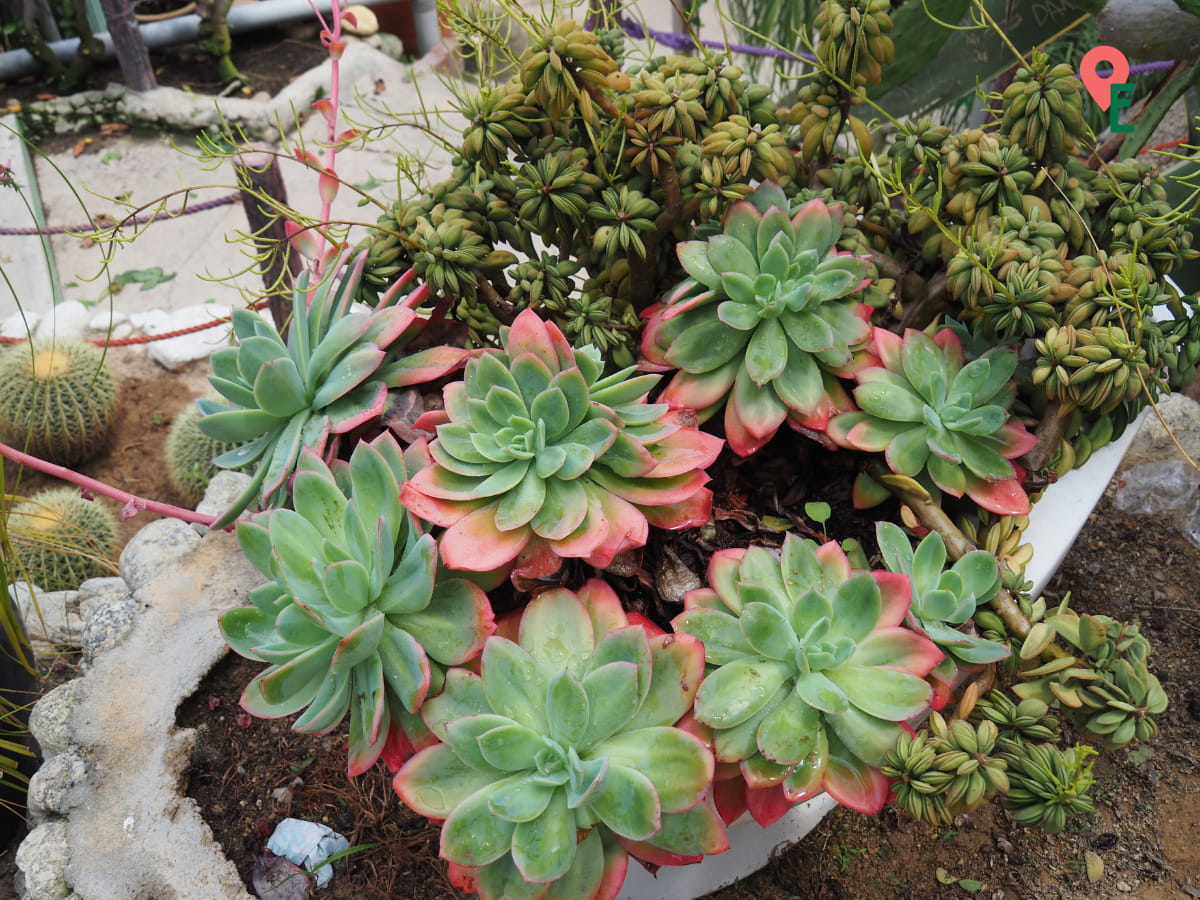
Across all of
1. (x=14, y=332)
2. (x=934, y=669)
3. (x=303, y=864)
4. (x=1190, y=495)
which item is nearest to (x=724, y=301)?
(x=934, y=669)

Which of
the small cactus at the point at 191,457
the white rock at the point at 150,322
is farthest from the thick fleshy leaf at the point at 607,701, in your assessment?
the white rock at the point at 150,322

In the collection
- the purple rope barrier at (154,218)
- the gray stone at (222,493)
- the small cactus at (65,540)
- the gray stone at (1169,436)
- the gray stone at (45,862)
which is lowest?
the small cactus at (65,540)

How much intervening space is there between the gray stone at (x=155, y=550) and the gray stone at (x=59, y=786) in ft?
1.01

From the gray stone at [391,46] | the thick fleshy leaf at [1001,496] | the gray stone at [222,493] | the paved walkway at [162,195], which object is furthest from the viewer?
the gray stone at [391,46]

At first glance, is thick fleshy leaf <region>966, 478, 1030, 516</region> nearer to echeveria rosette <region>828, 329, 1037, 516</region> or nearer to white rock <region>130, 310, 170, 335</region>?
echeveria rosette <region>828, 329, 1037, 516</region>

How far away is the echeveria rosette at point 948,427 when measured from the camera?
40.3 inches

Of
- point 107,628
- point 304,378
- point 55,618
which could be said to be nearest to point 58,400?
point 55,618

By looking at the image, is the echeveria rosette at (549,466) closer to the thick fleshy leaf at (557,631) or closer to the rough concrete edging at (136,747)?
the thick fleshy leaf at (557,631)

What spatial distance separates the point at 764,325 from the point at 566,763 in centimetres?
52

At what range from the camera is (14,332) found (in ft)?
9.56

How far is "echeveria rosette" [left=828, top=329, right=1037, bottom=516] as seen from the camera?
1.02 meters

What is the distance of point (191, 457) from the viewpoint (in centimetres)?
231

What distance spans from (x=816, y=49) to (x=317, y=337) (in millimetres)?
706

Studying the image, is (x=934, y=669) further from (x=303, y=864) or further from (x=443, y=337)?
(x=303, y=864)
